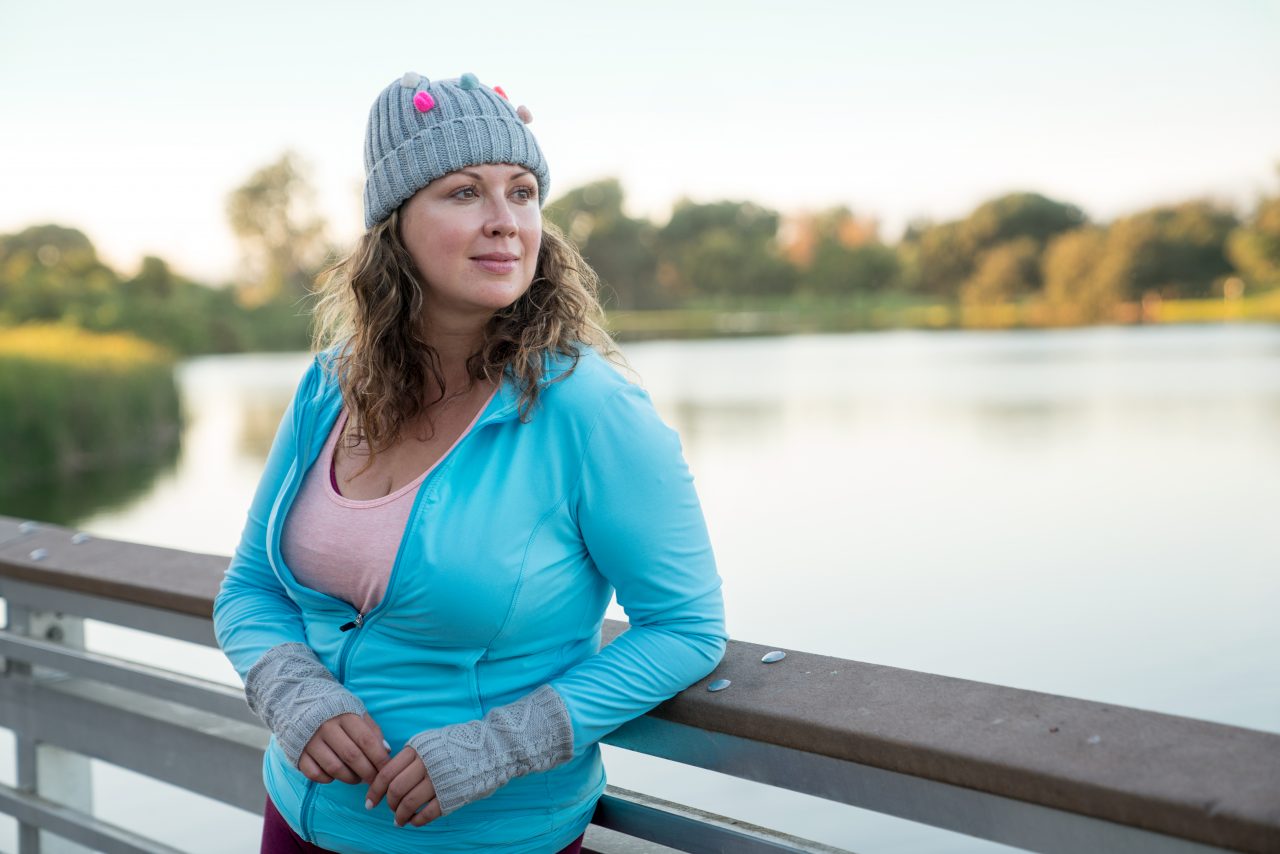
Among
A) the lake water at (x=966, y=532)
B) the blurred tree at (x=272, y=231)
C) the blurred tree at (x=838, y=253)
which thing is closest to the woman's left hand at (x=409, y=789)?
the lake water at (x=966, y=532)

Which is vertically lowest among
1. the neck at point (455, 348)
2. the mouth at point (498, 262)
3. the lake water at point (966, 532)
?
the lake water at point (966, 532)

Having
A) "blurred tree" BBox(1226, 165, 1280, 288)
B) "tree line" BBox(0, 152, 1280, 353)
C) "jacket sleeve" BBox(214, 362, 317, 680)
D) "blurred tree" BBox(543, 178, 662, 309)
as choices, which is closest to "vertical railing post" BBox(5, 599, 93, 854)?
"jacket sleeve" BBox(214, 362, 317, 680)

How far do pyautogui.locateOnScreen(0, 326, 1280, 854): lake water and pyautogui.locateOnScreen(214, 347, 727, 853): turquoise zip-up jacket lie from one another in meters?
1.23

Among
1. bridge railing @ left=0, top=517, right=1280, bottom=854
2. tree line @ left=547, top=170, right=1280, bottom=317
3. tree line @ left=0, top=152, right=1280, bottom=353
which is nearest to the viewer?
bridge railing @ left=0, top=517, right=1280, bottom=854

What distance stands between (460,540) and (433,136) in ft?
1.42

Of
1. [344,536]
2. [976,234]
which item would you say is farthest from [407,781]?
[976,234]

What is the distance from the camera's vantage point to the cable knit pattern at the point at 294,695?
1118mm

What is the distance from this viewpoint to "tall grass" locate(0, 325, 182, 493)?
9.91 meters

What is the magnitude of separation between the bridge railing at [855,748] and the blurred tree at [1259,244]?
14523mm

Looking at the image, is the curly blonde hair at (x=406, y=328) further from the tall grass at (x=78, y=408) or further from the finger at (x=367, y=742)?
the tall grass at (x=78, y=408)

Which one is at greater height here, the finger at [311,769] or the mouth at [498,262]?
the mouth at [498,262]

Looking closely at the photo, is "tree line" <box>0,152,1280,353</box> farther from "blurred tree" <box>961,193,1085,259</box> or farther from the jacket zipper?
the jacket zipper

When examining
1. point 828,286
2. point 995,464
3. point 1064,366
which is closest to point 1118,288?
point 1064,366

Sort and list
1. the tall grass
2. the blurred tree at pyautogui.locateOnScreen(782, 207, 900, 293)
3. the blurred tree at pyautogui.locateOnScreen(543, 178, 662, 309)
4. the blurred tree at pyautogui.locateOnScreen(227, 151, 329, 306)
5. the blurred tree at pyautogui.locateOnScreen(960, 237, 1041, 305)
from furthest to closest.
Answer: the blurred tree at pyautogui.locateOnScreen(227, 151, 329, 306), the blurred tree at pyautogui.locateOnScreen(782, 207, 900, 293), the blurred tree at pyautogui.locateOnScreen(543, 178, 662, 309), the blurred tree at pyautogui.locateOnScreen(960, 237, 1041, 305), the tall grass
